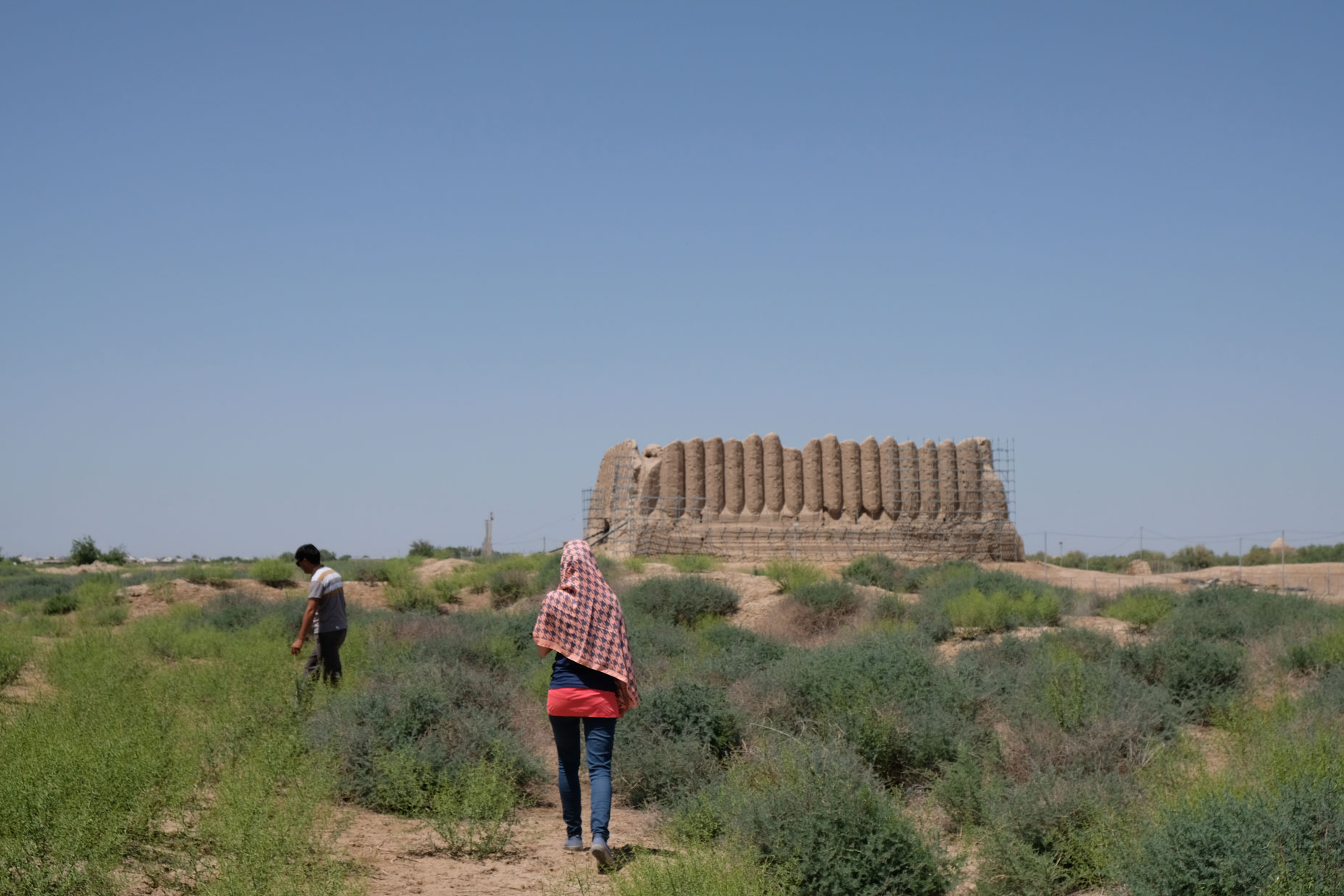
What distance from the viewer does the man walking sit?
9461 millimetres

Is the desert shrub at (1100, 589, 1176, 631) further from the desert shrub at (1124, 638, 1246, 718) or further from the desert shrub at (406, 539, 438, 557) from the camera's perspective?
the desert shrub at (406, 539, 438, 557)

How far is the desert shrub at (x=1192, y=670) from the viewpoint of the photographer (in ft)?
31.1

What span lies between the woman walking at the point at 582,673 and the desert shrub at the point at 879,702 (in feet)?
6.21

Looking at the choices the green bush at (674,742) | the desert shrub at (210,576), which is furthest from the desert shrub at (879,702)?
the desert shrub at (210,576)

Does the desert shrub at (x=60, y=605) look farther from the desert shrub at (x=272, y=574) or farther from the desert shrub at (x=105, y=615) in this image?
the desert shrub at (x=272, y=574)

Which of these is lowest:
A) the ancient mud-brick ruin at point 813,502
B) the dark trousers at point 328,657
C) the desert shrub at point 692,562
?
the dark trousers at point 328,657

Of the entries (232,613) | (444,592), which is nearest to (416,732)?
(232,613)

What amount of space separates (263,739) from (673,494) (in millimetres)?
19149

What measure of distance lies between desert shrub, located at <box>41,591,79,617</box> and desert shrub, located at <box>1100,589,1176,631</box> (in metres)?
17.7

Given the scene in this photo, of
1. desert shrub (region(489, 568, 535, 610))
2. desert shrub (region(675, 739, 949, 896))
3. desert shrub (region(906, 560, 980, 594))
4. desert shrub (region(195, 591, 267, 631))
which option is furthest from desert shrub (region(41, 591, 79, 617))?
desert shrub (region(675, 739, 949, 896))

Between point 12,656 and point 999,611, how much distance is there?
11850mm

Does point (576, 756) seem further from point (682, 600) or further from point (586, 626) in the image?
point (682, 600)

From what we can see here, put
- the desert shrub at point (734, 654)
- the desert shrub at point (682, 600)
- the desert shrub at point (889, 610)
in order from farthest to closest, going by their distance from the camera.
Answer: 1. the desert shrub at point (682, 600)
2. the desert shrub at point (889, 610)
3. the desert shrub at point (734, 654)

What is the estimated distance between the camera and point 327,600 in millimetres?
9531
